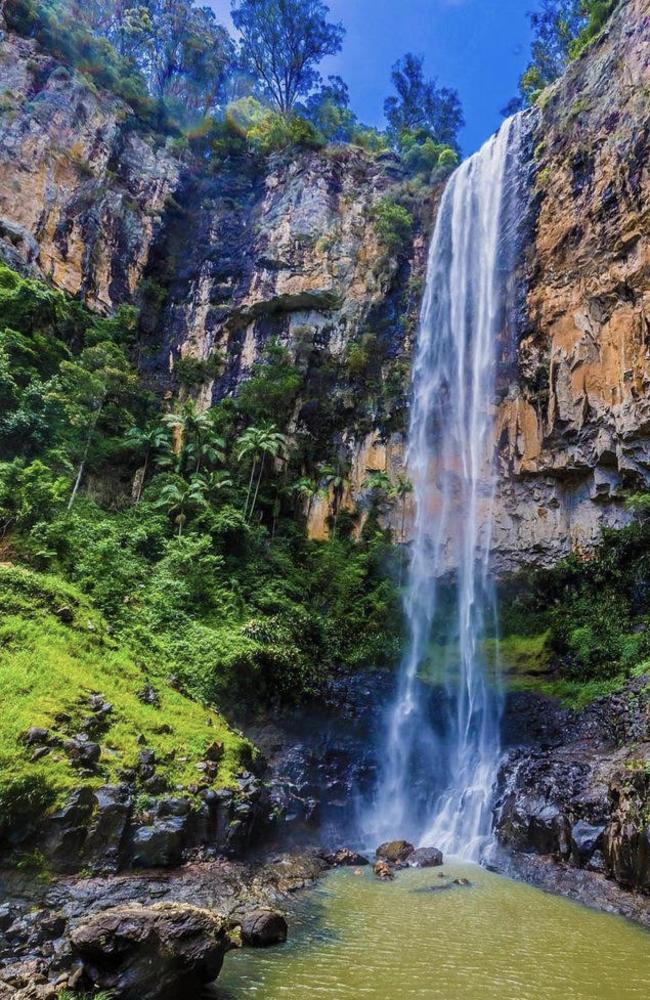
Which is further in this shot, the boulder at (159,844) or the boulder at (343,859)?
the boulder at (343,859)

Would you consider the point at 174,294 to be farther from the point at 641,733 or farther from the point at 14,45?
the point at 641,733

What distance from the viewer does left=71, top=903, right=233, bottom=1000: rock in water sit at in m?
4.82

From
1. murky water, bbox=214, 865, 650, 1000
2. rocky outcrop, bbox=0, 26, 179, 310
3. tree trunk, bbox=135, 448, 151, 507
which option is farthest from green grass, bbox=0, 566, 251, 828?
rocky outcrop, bbox=0, 26, 179, 310

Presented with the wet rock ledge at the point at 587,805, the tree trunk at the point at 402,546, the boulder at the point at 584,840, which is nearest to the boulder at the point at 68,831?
the wet rock ledge at the point at 587,805

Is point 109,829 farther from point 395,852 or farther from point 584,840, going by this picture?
point 584,840

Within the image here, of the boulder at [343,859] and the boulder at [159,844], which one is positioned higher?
the boulder at [159,844]

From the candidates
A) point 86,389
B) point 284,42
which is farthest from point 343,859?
point 284,42

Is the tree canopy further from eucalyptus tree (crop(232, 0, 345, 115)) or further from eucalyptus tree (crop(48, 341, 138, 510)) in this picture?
eucalyptus tree (crop(48, 341, 138, 510))

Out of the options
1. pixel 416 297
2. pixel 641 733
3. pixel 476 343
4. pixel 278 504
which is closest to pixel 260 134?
pixel 416 297

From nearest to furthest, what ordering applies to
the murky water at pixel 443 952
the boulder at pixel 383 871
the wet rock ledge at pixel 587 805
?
the murky water at pixel 443 952, the wet rock ledge at pixel 587 805, the boulder at pixel 383 871

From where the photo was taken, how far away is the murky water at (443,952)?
549 cm

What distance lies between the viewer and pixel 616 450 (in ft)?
55.9

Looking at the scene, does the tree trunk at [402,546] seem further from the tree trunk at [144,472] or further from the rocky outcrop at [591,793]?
the tree trunk at [144,472]

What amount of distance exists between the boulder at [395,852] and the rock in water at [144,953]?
669 cm
